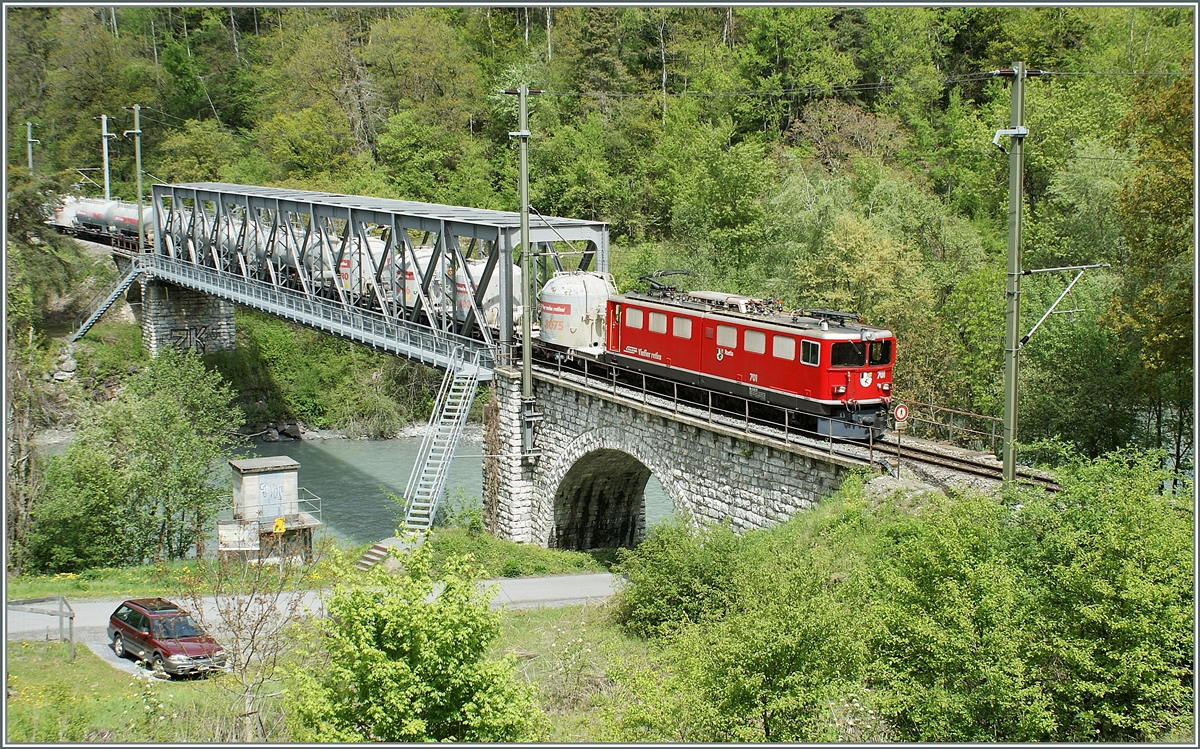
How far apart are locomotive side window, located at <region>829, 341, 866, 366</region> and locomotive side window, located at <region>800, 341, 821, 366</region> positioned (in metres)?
0.27

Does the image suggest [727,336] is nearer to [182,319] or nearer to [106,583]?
[106,583]

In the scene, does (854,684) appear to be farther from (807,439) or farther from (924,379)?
(924,379)

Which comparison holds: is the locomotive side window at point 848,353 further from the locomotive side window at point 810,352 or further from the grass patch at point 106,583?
the grass patch at point 106,583

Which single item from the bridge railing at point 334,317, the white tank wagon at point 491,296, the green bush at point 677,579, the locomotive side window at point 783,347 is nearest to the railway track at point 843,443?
the locomotive side window at point 783,347

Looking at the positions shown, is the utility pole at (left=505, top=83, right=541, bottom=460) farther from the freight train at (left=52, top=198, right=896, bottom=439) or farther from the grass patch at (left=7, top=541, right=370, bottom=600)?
the grass patch at (left=7, top=541, right=370, bottom=600)

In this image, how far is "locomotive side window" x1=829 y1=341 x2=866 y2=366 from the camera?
21.3 meters

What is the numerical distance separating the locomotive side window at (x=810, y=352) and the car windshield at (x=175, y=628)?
1224 cm

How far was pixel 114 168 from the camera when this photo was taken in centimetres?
7988

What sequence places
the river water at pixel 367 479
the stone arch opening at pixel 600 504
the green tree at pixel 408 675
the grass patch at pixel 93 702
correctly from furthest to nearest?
the river water at pixel 367 479
the stone arch opening at pixel 600 504
the grass patch at pixel 93 702
the green tree at pixel 408 675

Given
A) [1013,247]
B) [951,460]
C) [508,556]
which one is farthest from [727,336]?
[1013,247]

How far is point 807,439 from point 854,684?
9.65 m

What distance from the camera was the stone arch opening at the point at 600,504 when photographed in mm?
28641

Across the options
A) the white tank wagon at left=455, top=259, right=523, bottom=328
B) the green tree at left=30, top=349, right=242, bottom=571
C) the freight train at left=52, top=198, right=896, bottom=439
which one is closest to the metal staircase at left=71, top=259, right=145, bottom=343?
the freight train at left=52, top=198, right=896, bottom=439

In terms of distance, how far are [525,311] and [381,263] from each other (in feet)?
32.4
